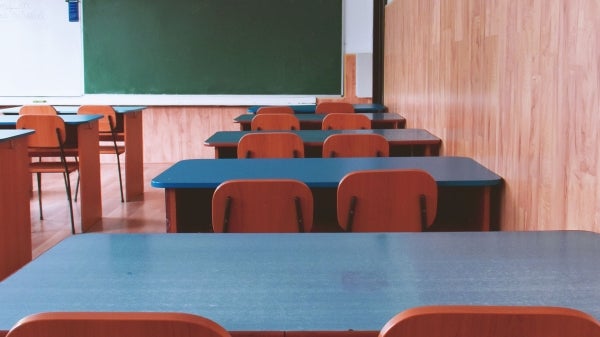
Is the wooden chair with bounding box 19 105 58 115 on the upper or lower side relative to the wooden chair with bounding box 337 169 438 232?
upper

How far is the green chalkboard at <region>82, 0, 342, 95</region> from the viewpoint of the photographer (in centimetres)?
826

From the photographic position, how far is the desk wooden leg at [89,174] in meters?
5.29

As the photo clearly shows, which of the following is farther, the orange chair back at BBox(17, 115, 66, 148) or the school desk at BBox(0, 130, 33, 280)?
the orange chair back at BBox(17, 115, 66, 148)

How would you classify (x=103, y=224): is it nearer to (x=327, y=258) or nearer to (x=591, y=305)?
(x=327, y=258)

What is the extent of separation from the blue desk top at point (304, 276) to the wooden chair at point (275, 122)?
10.7ft

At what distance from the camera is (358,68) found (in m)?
7.96

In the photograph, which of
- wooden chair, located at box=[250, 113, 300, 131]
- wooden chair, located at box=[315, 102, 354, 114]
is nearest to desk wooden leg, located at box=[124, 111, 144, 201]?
wooden chair, located at box=[250, 113, 300, 131]

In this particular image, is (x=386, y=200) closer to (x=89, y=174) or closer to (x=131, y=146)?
(x=89, y=174)

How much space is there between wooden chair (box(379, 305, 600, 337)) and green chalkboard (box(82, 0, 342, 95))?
734 centimetres

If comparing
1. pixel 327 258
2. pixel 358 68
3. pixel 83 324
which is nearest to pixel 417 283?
pixel 327 258

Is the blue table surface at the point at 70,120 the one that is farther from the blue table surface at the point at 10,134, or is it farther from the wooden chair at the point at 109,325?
the wooden chair at the point at 109,325

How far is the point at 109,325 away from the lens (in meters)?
1.04

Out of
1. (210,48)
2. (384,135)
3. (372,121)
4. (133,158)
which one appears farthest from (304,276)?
(210,48)

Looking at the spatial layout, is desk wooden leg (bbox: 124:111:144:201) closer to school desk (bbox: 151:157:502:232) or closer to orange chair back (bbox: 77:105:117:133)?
orange chair back (bbox: 77:105:117:133)
